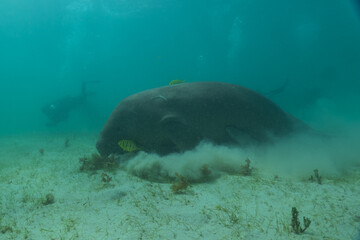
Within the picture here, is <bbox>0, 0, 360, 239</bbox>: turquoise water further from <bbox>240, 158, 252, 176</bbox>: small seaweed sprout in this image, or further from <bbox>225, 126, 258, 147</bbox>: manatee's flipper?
<bbox>225, 126, 258, 147</bbox>: manatee's flipper

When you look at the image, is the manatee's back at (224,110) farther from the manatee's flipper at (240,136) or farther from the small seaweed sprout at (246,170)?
the small seaweed sprout at (246,170)

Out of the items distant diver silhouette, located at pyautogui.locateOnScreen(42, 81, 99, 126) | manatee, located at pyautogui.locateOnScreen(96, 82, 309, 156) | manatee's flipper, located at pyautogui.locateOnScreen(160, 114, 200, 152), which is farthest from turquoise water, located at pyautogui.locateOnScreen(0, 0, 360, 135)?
manatee's flipper, located at pyautogui.locateOnScreen(160, 114, 200, 152)

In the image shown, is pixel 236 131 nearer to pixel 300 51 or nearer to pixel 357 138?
pixel 357 138

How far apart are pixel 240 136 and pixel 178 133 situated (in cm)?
159

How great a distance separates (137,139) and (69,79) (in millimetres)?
160192

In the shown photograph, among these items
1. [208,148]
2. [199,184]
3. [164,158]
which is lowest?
[199,184]

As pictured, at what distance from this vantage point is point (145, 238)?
2.03 metres

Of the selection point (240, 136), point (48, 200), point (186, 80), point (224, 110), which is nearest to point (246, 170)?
point (240, 136)

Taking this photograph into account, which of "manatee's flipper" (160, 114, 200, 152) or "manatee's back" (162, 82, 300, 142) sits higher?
"manatee's back" (162, 82, 300, 142)

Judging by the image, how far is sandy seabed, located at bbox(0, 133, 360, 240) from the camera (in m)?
2.13

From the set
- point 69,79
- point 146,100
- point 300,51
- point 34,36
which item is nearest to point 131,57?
point 34,36

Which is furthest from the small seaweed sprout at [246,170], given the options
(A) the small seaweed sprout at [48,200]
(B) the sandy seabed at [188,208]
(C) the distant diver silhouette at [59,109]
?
(C) the distant diver silhouette at [59,109]

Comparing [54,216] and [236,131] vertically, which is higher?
[236,131]

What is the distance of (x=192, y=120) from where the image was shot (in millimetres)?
4867
